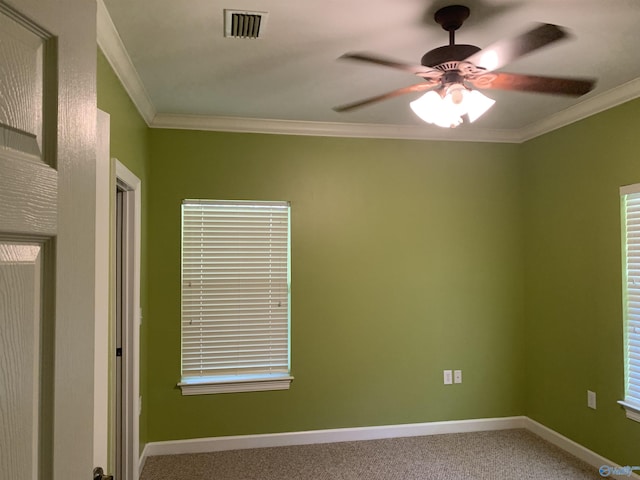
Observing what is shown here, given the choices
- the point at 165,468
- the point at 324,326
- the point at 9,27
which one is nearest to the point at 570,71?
the point at 324,326

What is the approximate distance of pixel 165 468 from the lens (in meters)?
3.21

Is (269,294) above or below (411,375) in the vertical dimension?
above

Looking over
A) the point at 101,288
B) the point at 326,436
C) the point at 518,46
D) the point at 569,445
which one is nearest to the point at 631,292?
the point at 569,445

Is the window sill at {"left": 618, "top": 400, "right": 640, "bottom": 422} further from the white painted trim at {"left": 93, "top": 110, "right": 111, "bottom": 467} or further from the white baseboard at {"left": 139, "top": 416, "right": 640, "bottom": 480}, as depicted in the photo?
the white painted trim at {"left": 93, "top": 110, "right": 111, "bottom": 467}

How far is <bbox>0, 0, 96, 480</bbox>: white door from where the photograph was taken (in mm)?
644

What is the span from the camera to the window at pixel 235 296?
11.6ft

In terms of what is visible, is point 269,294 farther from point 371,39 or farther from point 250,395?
point 371,39

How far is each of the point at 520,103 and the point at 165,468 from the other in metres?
3.67

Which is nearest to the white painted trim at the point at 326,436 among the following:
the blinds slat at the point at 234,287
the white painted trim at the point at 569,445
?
the white painted trim at the point at 569,445

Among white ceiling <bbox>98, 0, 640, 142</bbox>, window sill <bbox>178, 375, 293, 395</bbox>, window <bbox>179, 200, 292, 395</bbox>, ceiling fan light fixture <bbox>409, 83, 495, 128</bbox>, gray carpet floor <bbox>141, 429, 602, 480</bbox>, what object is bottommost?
gray carpet floor <bbox>141, 429, 602, 480</bbox>

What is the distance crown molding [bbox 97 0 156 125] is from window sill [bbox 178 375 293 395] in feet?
6.72

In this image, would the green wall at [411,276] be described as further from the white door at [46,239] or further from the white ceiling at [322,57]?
the white door at [46,239]

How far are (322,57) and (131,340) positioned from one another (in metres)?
2.09

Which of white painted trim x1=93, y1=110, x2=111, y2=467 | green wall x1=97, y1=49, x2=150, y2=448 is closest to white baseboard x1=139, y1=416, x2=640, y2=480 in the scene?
green wall x1=97, y1=49, x2=150, y2=448
